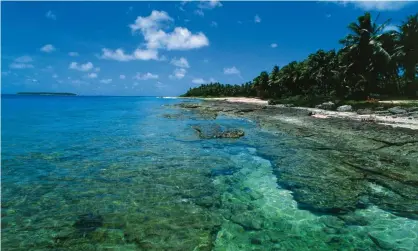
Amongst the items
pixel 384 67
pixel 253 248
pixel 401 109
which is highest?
pixel 384 67

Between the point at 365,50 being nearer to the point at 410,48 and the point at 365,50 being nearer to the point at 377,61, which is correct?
the point at 377,61

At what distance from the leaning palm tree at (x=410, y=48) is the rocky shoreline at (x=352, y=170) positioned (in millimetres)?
27585

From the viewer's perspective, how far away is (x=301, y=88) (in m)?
67.5

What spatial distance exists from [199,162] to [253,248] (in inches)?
302

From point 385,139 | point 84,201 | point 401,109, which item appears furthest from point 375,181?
point 401,109

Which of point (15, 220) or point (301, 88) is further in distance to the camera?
point (301, 88)

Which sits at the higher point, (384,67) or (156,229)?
(384,67)

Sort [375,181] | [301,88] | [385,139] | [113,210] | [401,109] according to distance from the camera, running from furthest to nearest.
A: [301,88]
[401,109]
[385,139]
[375,181]
[113,210]

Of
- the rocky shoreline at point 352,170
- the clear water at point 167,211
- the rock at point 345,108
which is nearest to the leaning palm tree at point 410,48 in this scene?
the rock at point 345,108

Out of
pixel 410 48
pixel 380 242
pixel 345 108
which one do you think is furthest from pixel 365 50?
pixel 380 242

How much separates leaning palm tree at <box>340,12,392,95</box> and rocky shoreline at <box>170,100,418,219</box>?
80.3 feet

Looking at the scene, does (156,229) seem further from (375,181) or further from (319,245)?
(375,181)

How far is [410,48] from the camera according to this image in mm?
41781

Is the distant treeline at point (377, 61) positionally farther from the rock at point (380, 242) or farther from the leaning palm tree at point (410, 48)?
the rock at point (380, 242)
